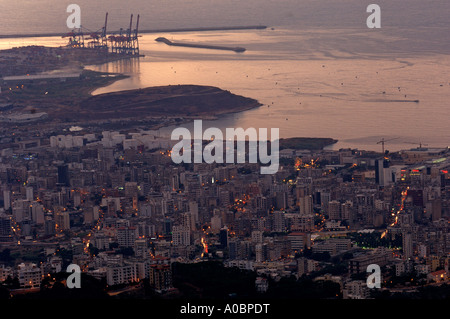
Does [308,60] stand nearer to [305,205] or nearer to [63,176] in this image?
[63,176]

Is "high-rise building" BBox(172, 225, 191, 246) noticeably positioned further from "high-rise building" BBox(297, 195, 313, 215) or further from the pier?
the pier

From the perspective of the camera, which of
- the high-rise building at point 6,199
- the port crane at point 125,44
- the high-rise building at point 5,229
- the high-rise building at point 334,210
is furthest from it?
the port crane at point 125,44

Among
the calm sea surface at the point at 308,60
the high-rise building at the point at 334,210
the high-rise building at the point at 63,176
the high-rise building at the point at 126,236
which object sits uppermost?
the calm sea surface at the point at 308,60

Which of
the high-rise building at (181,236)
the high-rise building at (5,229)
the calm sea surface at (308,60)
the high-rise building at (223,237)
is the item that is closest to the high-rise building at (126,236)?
the high-rise building at (181,236)

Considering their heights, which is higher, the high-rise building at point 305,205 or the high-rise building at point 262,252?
the high-rise building at point 305,205

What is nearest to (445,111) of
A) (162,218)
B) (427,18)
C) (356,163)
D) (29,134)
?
(356,163)

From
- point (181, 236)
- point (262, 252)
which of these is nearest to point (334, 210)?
point (181, 236)

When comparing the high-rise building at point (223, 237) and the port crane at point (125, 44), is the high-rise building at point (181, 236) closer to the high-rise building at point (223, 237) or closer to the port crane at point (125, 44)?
the high-rise building at point (223, 237)

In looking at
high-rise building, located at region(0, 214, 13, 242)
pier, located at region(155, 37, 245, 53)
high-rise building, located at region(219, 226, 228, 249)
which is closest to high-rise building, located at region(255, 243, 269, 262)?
high-rise building, located at region(219, 226, 228, 249)
